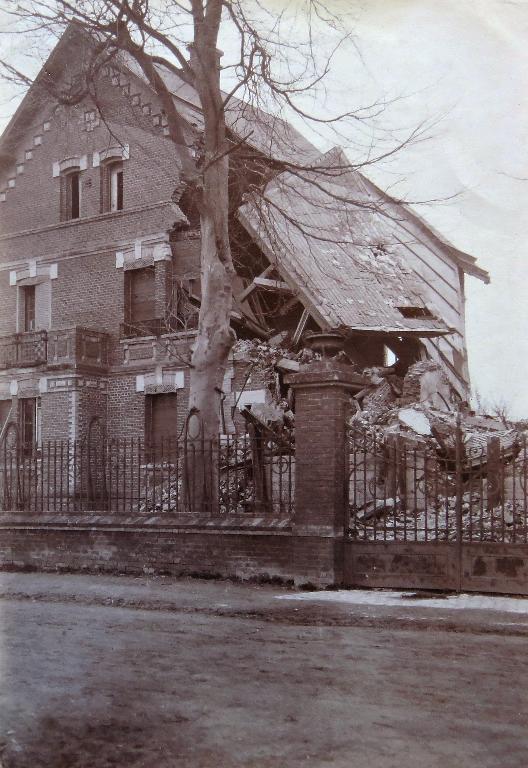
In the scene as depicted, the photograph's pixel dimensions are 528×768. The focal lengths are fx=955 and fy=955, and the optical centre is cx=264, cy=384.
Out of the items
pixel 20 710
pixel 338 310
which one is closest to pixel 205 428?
pixel 338 310

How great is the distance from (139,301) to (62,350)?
2381 mm

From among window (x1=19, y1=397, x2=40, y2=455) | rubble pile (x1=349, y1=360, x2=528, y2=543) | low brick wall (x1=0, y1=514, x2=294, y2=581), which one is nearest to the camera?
rubble pile (x1=349, y1=360, x2=528, y2=543)

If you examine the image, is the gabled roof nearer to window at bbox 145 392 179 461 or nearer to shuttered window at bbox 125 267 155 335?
shuttered window at bbox 125 267 155 335

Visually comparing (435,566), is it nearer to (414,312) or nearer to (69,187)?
(414,312)

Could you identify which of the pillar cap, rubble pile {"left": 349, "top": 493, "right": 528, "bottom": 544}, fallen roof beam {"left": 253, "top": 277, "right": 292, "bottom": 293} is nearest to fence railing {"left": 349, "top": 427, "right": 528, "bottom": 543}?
rubble pile {"left": 349, "top": 493, "right": 528, "bottom": 544}

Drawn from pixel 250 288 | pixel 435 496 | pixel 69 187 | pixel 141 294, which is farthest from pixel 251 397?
pixel 435 496

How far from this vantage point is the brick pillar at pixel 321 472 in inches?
432

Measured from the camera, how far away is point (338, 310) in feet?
69.6

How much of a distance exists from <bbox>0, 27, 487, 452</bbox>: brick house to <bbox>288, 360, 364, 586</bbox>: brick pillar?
33.4 feet

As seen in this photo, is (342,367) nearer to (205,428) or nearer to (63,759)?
(205,428)

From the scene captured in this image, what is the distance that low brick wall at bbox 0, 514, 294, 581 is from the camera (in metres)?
11.5

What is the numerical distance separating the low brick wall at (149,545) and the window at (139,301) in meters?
11.3

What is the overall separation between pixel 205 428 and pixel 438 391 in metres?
7.92

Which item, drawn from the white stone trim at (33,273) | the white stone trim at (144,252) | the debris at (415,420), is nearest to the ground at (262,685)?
the debris at (415,420)
